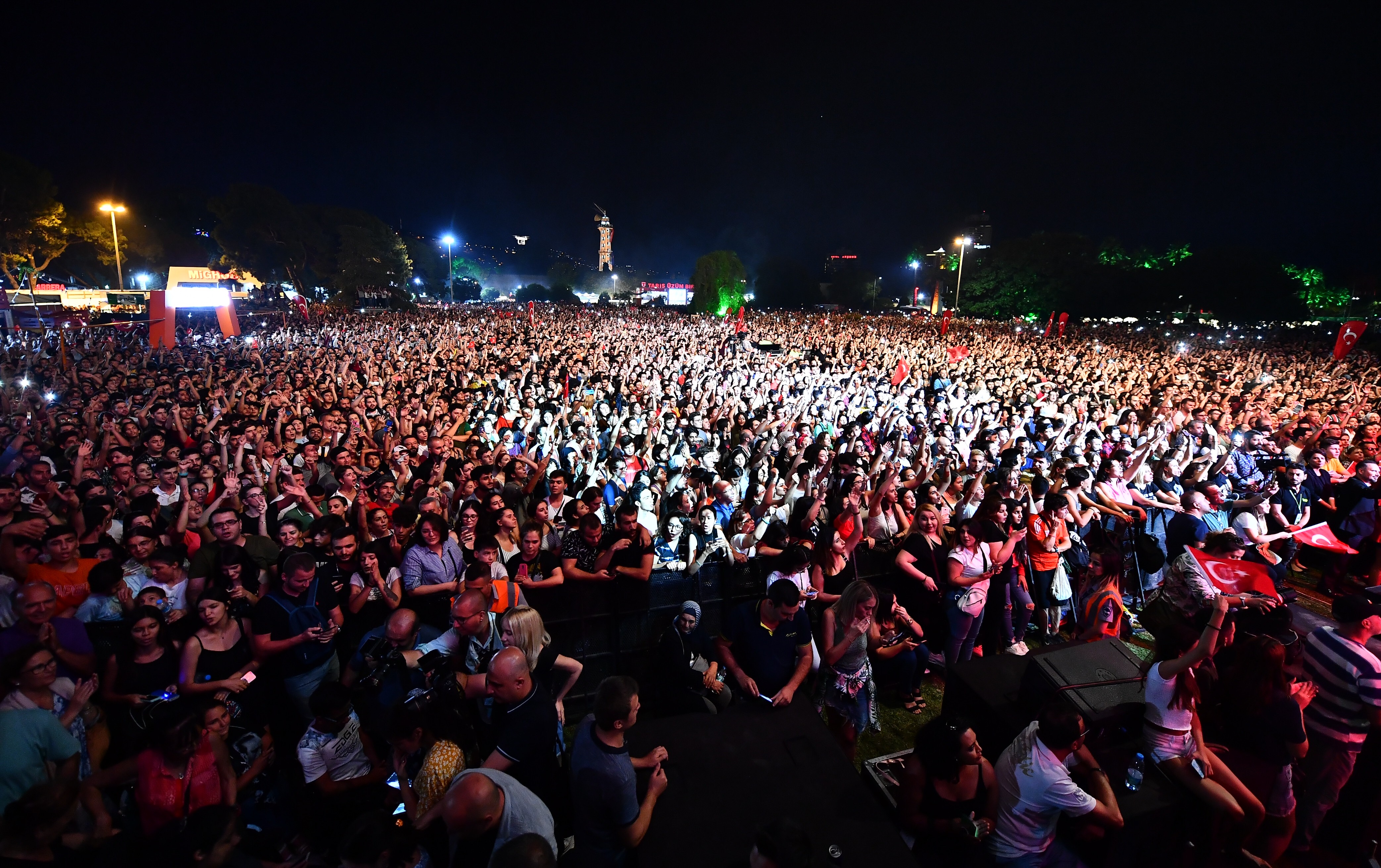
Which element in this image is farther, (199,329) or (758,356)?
(199,329)

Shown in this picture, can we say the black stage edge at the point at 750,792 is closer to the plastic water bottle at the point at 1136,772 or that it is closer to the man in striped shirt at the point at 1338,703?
the plastic water bottle at the point at 1136,772

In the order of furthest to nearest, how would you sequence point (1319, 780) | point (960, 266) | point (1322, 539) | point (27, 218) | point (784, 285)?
point (784, 285) < point (27, 218) < point (960, 266) < point (1322, 539) < point (1319, 780)

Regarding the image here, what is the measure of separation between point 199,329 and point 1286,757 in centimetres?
3058

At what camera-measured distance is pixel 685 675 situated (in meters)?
3.52

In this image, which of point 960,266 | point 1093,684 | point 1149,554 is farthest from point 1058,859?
point 960,266

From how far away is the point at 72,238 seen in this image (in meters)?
34.4

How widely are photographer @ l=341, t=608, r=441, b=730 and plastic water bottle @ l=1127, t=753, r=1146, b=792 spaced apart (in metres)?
3.45

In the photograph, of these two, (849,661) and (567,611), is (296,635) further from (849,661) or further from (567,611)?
(849,661)

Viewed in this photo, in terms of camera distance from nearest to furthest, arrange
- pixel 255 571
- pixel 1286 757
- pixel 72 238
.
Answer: pixel 1286 757 → pixel 255 571 → pixel 72 238

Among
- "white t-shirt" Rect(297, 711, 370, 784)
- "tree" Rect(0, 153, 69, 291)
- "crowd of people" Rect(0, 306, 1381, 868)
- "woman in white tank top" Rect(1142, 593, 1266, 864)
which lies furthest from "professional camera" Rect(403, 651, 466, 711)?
"tree" Rect(0, 153, 69, 291)

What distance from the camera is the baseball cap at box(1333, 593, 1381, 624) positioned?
2.98 m

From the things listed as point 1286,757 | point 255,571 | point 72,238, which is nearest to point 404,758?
point 255,571

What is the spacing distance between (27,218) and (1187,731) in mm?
47040

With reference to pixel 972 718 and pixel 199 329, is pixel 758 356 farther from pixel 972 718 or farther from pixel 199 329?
pixel 199 329
